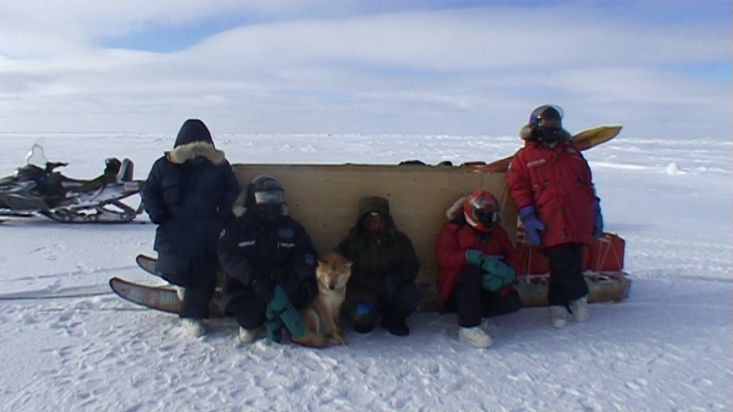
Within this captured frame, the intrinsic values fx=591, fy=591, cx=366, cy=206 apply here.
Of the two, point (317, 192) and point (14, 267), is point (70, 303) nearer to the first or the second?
point (14, 267)

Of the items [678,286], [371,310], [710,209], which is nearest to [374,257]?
[371,310]

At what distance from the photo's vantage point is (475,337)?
3307 mm

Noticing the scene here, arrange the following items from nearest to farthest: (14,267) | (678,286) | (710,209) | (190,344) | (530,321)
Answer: (190,344)
(530,321)
(678,286)
(14,267)
(710,209)

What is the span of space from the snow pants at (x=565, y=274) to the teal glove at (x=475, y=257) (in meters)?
0.50

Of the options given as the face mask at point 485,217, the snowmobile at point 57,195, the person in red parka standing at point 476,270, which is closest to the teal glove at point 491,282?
the person in red parka standing at point 476,270

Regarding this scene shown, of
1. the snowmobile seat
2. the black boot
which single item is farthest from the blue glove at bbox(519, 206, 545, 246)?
the snowmobile seat

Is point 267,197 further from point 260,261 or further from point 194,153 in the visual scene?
point 194,153

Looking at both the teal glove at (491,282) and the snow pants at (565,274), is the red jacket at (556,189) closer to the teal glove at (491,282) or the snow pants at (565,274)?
the snow pants at (565,274)

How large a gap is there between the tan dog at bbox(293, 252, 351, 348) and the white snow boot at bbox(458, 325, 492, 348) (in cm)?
68

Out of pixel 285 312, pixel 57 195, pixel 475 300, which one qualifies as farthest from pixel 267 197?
pixel 57 195

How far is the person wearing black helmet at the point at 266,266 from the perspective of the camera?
127 inches

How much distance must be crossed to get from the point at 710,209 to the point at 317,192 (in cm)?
828

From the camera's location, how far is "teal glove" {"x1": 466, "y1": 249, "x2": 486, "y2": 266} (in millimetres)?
3416

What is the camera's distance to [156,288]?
3.77 metres
